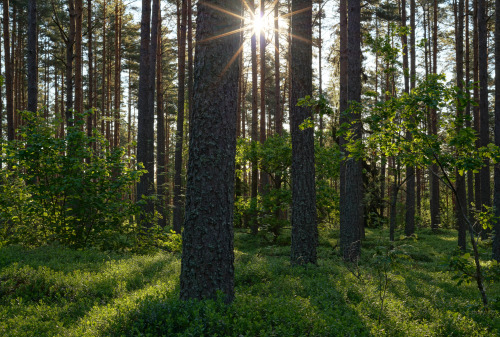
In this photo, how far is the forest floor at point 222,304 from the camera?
3.89 m

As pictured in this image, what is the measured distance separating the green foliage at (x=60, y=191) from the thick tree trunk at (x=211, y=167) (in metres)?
5.02

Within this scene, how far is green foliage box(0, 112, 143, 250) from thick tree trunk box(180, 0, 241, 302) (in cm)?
502

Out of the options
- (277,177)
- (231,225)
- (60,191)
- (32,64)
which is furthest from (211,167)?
(32,64)

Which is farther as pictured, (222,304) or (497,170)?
(497,170)

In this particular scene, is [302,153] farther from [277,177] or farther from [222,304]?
[277,177]

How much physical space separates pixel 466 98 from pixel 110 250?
9128 mm

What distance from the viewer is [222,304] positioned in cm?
410

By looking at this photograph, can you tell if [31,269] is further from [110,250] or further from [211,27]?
[211,27]

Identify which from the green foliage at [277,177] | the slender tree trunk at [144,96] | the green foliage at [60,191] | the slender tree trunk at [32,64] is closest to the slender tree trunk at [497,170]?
the green foliage at [277,177]

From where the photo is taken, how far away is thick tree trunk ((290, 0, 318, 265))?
7797 mm

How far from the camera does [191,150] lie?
460 centimetres

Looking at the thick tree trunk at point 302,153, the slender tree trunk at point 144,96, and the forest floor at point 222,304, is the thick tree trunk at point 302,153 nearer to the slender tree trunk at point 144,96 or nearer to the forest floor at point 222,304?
the forest floor at point 222,304

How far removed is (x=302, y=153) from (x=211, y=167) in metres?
3.85

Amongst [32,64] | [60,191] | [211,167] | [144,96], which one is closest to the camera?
[211,167]
